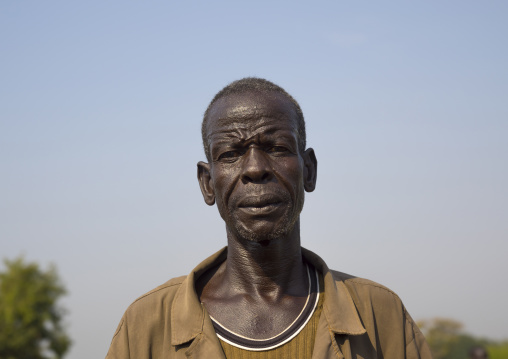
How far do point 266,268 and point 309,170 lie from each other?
67 cm

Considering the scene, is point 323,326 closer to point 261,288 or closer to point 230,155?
point 261,288

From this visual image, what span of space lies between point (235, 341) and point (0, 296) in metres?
43.0

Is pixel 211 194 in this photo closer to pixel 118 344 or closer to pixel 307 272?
pixel 307 272

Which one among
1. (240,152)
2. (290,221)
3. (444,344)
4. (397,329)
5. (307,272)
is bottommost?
(444,344)

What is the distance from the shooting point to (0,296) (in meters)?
42.8

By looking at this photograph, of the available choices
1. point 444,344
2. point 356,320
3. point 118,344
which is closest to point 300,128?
point 356,320

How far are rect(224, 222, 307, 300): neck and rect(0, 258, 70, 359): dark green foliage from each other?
38.1m

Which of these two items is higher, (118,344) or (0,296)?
(118,344)

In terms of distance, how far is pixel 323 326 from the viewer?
3592mm

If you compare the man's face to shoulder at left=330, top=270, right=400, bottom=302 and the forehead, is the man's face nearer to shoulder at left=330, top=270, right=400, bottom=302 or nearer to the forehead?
the forehead

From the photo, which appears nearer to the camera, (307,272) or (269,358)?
(269,358)

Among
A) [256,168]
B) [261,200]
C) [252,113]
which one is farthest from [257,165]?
[252,113]

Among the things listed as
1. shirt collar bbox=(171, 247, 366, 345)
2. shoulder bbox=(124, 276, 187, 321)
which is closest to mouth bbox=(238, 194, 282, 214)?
shirt collar bbox=(171, 247, 366, 345)

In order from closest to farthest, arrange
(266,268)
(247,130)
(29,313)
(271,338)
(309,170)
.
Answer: (271,338)
(247,130)
(266,268)
(309,170)
(29,313)
